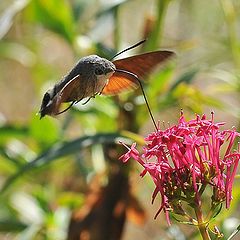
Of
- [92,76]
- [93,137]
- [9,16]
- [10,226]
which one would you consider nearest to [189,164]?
[92,76]

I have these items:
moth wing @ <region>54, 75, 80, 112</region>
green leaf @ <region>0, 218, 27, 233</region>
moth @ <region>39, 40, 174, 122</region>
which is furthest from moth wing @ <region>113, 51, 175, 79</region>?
green leaf @ <region>0, 218, 27, 233</region>

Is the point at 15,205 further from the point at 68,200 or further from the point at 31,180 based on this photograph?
the point at 68,200

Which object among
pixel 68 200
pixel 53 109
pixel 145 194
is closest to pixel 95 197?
pixel 68 200

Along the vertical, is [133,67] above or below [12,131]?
below

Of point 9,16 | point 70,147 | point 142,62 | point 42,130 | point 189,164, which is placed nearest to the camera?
point 189,164

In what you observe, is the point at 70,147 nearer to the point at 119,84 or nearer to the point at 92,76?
the point at 119,84

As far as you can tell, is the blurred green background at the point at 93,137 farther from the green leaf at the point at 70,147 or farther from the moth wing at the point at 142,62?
the moth wing at the point at 142,62
